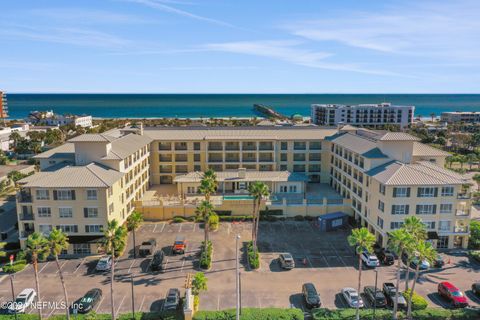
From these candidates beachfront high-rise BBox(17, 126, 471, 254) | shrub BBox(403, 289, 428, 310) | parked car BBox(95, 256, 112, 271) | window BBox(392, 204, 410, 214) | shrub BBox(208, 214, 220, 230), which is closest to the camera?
shrub BBox(403, 289, 428, 310)

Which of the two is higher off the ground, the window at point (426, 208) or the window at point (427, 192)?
the window at point (427, 192)

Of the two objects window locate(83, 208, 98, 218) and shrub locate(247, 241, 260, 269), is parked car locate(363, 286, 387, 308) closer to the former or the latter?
shrub locate(247, 241, 260, 269)

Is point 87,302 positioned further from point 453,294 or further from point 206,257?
point 453,294

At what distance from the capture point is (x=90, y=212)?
188ft

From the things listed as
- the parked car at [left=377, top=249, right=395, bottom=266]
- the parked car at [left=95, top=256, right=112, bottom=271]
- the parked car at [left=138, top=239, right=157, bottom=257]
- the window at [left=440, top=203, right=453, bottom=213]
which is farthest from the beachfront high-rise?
the parked car at [left=138, top=239, right=157, bottom=257]

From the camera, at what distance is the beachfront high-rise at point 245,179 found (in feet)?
187

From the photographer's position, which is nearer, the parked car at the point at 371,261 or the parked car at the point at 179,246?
the parked car at the point at 371,261

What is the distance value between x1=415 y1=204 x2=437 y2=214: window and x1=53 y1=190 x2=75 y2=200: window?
52.6 m

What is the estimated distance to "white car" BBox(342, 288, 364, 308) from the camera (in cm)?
4238

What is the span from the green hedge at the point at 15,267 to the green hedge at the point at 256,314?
2841 cm

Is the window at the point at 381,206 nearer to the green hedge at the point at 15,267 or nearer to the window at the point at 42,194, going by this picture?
the window at the point at 42,194

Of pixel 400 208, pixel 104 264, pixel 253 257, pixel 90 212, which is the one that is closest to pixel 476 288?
pixel 400 208

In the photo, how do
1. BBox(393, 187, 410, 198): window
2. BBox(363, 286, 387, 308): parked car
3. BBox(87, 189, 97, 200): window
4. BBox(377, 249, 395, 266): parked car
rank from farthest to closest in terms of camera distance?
BBox(87, 189, 97, 200): window
BBox(393, 187, 410, 198): window
BBox(377, 249, 395, 266): parked car
BBox(363, 286, 387, 308): parked car

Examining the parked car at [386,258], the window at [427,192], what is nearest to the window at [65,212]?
the parked car at [386,258]
